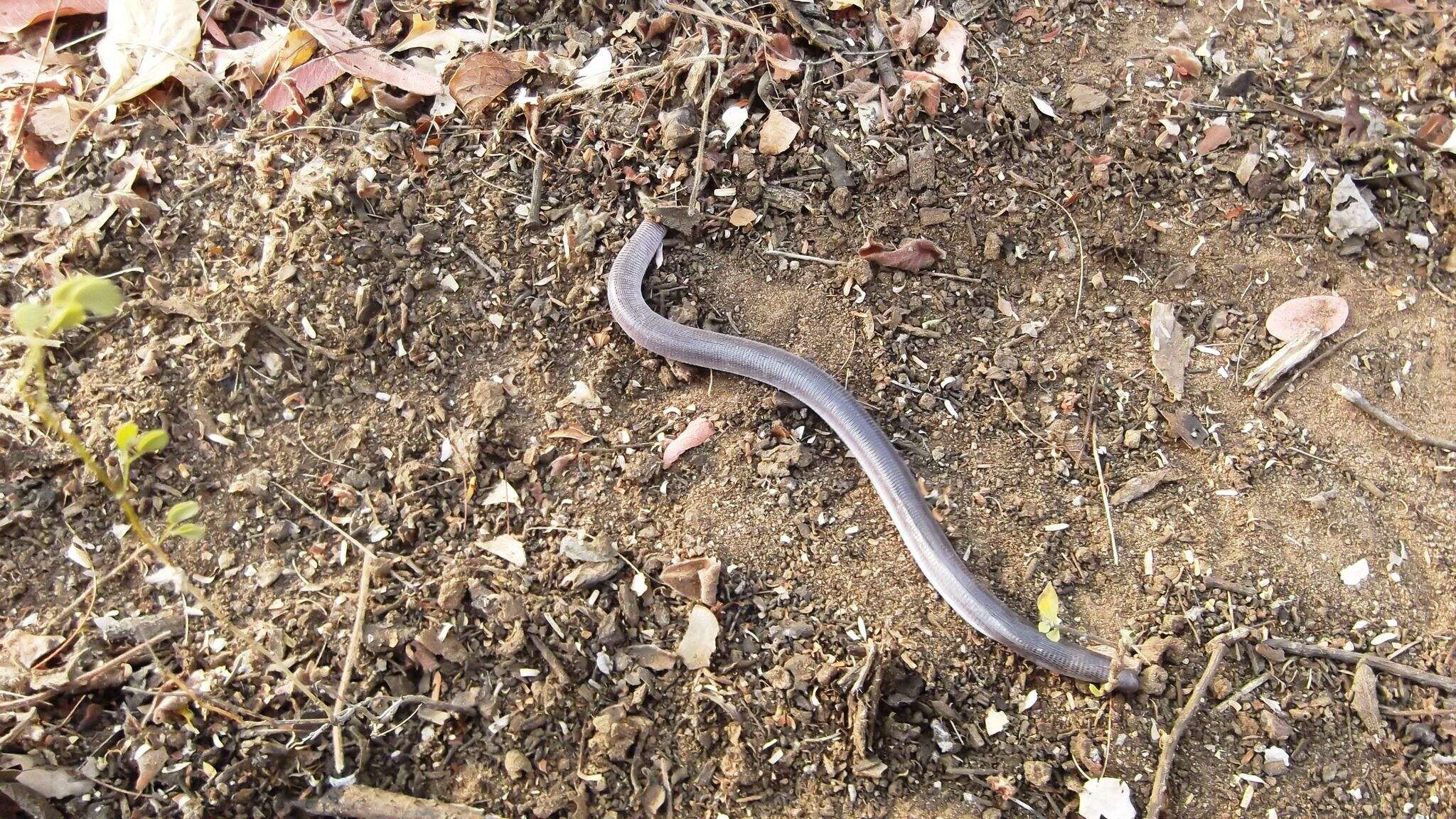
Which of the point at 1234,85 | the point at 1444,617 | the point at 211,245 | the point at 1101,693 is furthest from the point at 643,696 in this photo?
the point at 1234,85

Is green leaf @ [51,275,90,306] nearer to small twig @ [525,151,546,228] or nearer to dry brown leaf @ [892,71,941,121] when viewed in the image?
small twig @ [525,151,546,228]

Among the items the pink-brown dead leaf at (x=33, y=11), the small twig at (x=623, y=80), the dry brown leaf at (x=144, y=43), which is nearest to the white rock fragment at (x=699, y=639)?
the small twig at (x=623, y=80)

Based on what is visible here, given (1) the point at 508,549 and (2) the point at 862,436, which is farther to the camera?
(2) the point at 862,436

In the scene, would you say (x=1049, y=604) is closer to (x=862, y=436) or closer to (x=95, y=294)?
(x=862, y=436)

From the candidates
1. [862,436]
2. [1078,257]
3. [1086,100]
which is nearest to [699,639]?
[862,436]

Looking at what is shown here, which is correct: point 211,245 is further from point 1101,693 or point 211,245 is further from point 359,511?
point 1101,693
